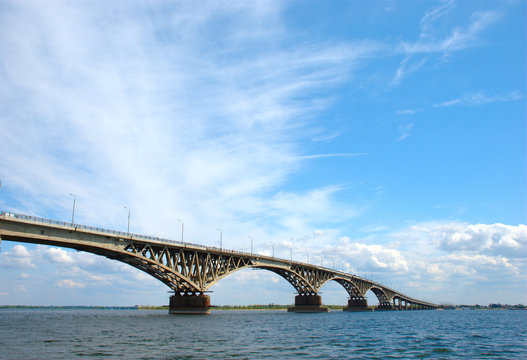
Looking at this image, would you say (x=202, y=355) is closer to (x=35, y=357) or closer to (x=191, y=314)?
(x=35, y=357)

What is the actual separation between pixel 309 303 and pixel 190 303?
63.3 meters

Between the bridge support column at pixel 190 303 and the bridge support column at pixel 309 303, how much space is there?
193 ft

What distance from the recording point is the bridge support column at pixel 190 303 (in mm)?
86188

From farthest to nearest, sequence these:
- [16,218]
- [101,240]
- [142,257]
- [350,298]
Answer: [350,298]
[142,257]
[101,240]
[16,218]

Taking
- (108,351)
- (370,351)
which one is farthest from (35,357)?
(370,351)

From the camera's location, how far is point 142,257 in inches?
2808

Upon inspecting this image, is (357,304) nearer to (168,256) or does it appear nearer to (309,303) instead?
(309,303)

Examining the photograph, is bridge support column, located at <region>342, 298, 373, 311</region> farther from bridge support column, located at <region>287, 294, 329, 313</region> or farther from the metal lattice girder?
bridge support column, located at <region>287, 294, 329, 313</region>

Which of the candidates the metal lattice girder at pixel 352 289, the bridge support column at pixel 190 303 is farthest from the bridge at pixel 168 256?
the metal lattice girder at pixel 352 289

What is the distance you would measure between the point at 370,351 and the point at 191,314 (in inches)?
2469

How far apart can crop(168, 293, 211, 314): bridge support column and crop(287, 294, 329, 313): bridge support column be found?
58.7m

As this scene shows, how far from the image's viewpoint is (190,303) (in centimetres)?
8669

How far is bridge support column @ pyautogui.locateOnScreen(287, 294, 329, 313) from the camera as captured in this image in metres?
139

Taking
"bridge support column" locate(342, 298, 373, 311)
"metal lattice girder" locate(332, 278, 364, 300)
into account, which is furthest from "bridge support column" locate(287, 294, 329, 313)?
"bridge support column" locate(342, 298, 373, 311)
